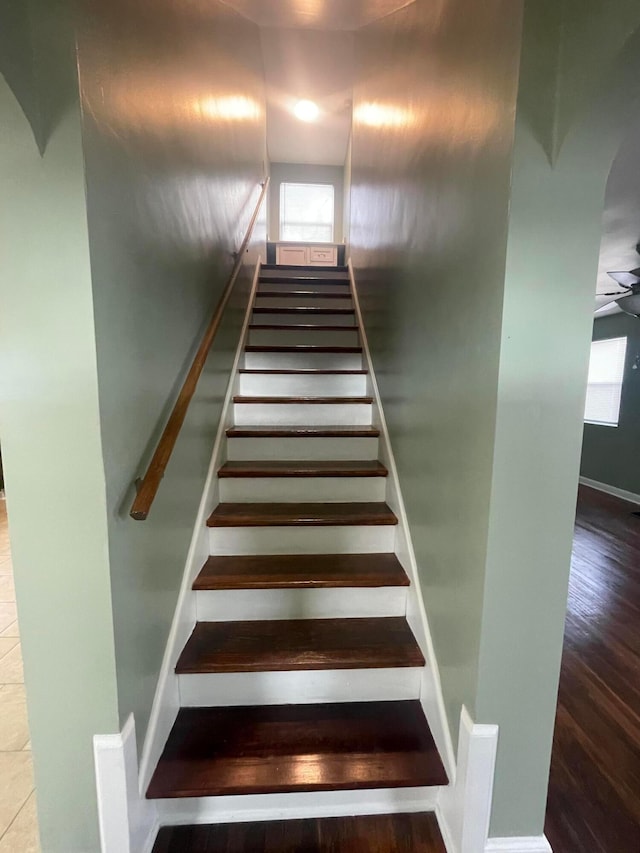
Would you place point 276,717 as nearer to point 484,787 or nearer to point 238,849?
point 238,849

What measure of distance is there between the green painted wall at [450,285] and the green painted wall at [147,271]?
0.85m

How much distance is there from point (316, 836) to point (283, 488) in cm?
115

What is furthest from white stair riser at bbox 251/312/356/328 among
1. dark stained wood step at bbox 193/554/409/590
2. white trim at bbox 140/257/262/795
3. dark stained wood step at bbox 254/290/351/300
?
dark stained wood step at bbox 193/554/409/590

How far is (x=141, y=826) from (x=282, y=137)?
20.2 ft

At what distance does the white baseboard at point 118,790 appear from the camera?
99cm

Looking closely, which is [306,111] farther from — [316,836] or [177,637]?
[316,836]

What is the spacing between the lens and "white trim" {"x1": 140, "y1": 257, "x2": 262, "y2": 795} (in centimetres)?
115

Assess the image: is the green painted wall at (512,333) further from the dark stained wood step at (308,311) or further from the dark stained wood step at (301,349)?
the dark stained wood step at (308,311)

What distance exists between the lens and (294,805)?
3.85 feet

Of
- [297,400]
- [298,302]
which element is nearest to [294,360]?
[297,400]

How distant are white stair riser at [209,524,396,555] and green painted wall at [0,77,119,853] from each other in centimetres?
73

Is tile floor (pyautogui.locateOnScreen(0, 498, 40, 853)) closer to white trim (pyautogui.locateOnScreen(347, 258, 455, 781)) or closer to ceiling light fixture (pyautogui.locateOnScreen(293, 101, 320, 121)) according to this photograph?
white trim (pyautogui.locateOnScreen(347, 258, 455, 781))

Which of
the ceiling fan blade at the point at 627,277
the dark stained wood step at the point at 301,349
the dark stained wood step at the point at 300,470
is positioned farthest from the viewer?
the ceiling fan blade at the point at 627,277

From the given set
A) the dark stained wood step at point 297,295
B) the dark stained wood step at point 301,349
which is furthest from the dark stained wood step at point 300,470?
the dark stained wood step at point 297,295
